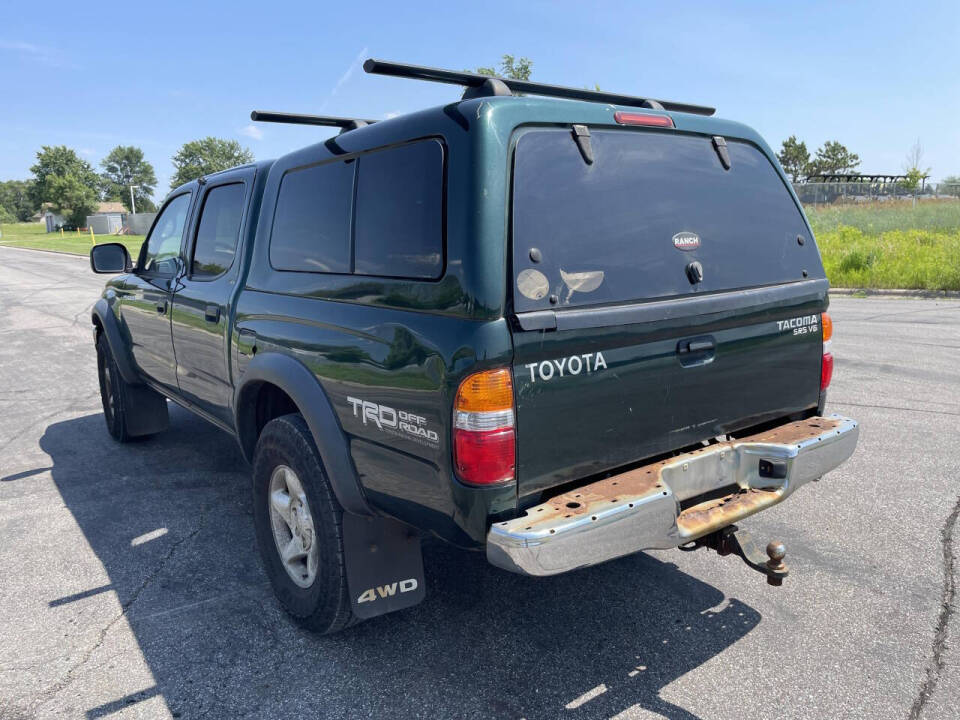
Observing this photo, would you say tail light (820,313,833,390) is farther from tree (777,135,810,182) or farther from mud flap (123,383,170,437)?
tree (777,135,810,182)

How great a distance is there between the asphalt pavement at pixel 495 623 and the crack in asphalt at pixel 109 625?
1cm

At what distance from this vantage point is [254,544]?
4121mm

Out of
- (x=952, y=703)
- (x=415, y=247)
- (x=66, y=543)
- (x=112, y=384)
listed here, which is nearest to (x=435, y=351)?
(x=415, y=247)

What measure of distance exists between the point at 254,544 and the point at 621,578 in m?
2.04

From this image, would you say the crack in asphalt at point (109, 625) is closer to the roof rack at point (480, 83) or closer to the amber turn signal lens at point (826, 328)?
the roof rack at point (480, 83)

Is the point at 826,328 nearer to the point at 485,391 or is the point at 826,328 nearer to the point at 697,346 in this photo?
the point at 697,346

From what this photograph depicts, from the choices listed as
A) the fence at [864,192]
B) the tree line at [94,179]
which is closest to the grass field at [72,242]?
the tree line at [94,179]

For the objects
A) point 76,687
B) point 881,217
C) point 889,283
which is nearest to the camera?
point 76,687

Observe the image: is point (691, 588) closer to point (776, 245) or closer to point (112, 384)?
point (776, 245)

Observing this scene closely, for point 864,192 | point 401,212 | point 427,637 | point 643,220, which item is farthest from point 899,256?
point 864,192

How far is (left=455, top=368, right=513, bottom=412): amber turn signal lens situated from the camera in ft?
7.50

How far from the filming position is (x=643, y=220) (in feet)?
9.01

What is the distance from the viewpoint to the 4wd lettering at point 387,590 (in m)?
2.88

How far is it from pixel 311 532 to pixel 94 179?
137895mm
